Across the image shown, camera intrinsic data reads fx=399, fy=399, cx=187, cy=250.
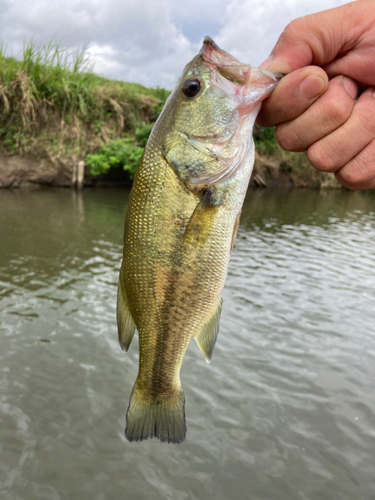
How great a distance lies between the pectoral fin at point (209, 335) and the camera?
6.79ft

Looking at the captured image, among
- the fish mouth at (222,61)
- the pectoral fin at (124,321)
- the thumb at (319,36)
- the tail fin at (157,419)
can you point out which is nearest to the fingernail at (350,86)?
the thumb at (319,36)

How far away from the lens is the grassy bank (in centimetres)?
1620

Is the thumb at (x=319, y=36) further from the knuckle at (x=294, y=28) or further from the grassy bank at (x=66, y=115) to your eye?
the grassy bank at (x=66, y=115)

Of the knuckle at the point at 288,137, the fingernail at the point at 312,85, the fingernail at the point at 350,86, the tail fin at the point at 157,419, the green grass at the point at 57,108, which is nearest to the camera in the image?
the fingernail at the point at 312,85

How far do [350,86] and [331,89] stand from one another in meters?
0.11

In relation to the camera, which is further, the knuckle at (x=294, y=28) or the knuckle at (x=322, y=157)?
the knuckle at (x=322, y=157)

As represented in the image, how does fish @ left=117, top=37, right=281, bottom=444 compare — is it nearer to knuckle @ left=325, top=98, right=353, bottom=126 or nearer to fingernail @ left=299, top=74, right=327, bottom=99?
fingernail @ left=299, top=74, right=327, bottom=99

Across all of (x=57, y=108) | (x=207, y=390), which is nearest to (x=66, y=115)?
(x=57, y=108)

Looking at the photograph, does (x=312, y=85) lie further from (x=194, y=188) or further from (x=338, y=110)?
(x=194, y=188)

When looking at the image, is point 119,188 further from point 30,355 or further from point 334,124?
point 334,124

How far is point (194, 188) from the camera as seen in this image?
1.83 meters

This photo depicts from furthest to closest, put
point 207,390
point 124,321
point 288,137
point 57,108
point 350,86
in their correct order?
point 57,108 → point 207,390 → point 124,321 → point 288,137 → point 350,86

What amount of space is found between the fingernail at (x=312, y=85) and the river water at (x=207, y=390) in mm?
3365

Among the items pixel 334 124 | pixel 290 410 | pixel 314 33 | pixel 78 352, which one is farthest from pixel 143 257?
pixel 78 352
